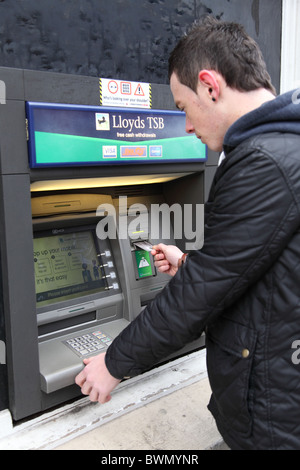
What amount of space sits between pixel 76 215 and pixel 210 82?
4.03 feet

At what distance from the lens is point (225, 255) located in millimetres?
1103

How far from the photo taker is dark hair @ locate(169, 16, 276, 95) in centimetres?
122

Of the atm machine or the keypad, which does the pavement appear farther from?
the keypad

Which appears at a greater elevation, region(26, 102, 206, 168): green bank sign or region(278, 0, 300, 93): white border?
region(278, 0, 300, 93): white border

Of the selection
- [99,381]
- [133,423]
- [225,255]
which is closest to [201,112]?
[225,255]

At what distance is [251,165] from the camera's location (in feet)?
3.53

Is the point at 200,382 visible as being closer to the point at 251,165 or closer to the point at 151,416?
the point at 151,416

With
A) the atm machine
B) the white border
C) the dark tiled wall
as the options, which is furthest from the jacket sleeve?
the white border

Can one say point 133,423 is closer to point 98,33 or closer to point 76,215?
point 76,215

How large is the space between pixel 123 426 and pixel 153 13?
214 centimetres

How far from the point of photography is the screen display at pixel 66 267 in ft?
7.00
